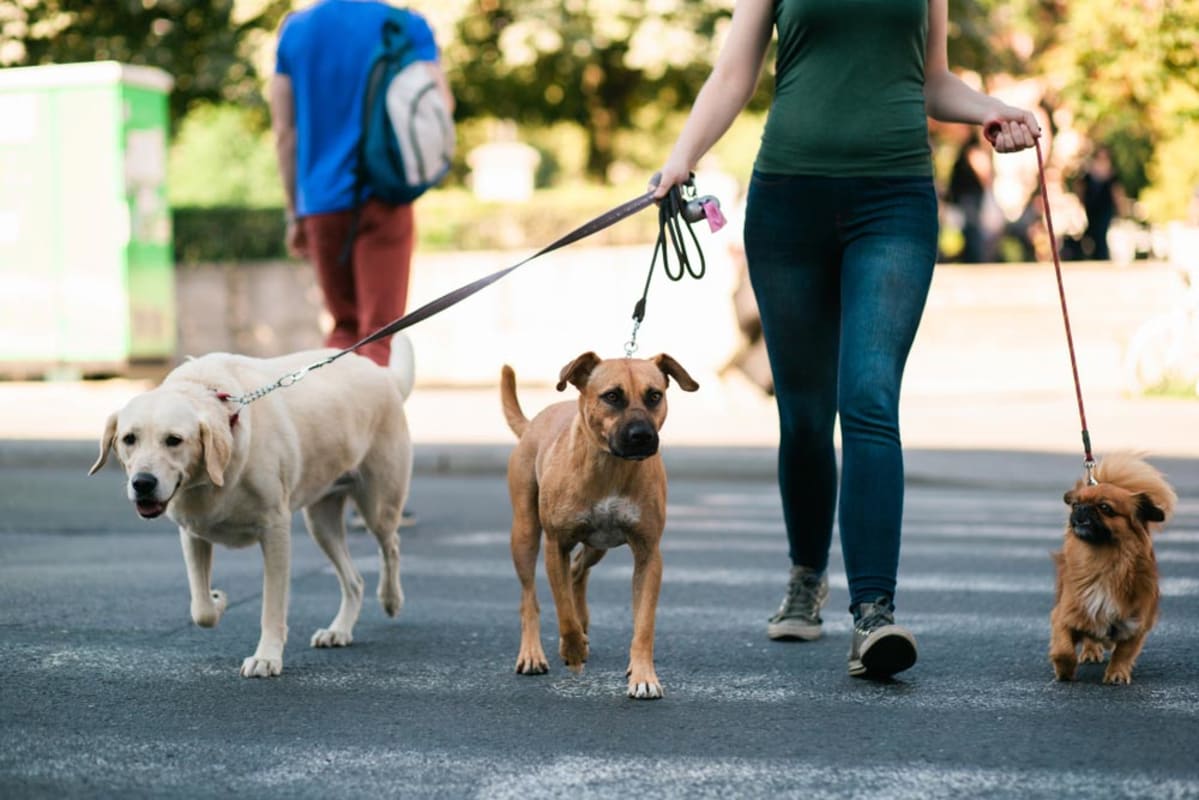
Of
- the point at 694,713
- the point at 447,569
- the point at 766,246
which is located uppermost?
the point at 766,246

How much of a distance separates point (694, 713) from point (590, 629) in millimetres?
1455

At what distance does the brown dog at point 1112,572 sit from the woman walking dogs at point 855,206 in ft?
1.52

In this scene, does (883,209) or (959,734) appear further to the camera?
(883,209)

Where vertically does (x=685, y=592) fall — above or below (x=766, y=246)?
below

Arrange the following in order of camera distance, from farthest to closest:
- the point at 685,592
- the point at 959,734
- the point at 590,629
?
1. the point at 685,592
2. the point at 590,629
3. the point at 959,734

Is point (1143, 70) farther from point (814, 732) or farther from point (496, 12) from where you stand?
point (814, 732)

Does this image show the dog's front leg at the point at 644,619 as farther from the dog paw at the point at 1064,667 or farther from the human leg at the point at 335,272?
the human leg at the point at 335,272

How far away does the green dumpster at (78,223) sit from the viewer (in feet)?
51.0

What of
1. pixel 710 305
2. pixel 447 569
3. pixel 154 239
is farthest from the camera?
pixel 154 239

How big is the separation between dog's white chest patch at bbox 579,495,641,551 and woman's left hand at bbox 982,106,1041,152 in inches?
60.8

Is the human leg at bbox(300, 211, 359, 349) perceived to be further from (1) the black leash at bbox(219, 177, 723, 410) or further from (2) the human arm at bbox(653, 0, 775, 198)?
(2) the human arm at bbox(653, 0, 775, 198)

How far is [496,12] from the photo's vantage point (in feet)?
79.0

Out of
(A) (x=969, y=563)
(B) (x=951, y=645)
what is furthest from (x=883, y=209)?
(A) (x=969, y=563)

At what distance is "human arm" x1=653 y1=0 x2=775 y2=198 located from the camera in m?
5.29
